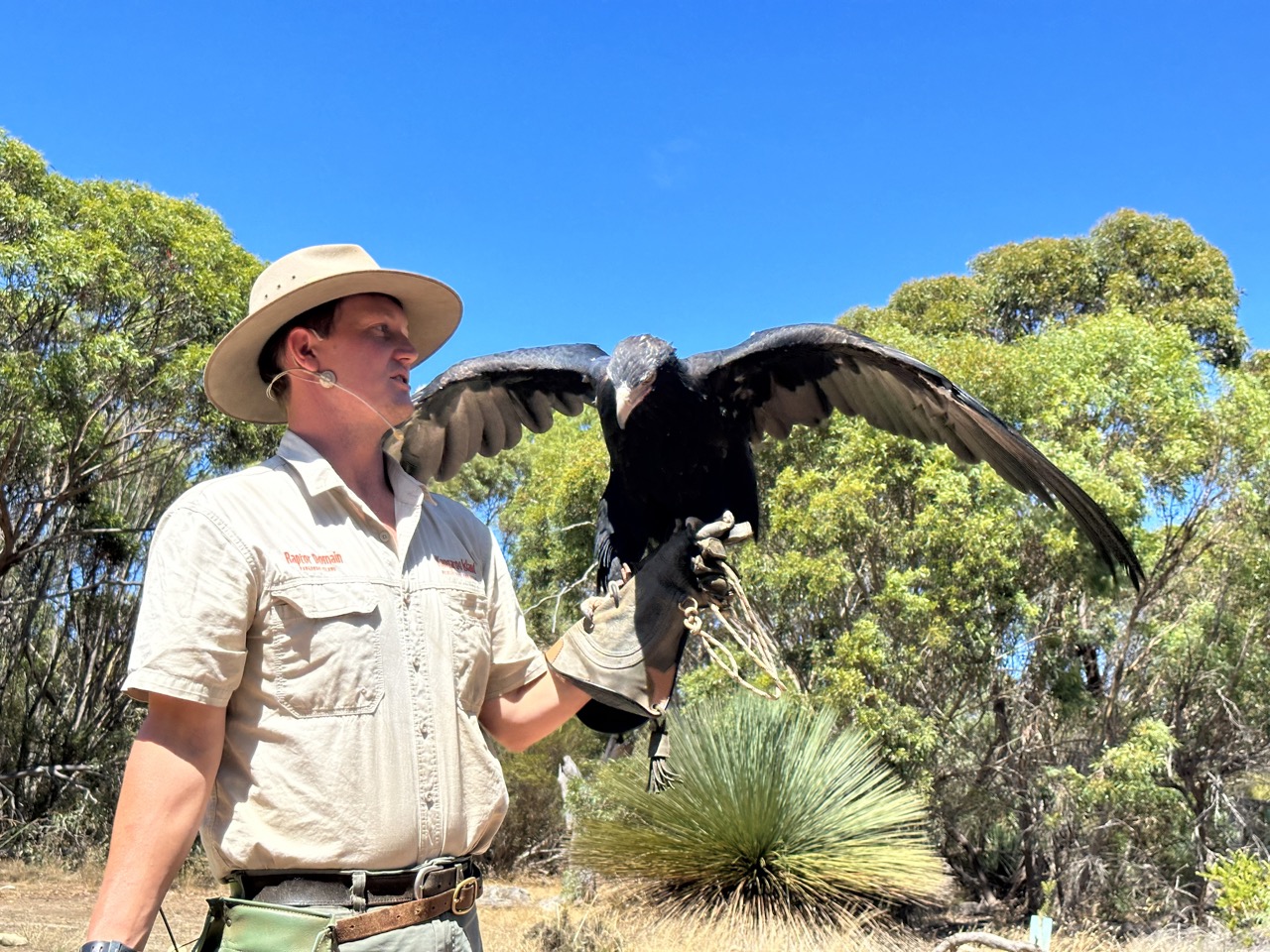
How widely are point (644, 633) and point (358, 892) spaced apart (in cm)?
73

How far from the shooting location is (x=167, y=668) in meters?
1.34

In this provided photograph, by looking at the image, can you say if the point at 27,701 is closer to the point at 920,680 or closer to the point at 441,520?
the point at 920,680

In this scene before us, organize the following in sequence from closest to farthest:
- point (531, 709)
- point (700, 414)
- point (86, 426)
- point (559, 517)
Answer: point (531, 709), point (700, 414), point (86, 426), point (559, 517)

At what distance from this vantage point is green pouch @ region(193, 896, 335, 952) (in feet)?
4.43

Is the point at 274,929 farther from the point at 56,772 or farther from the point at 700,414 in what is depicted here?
the point at 56,772

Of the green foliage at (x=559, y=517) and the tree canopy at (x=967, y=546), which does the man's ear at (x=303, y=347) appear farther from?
the green foliage at (x=559, y=517)

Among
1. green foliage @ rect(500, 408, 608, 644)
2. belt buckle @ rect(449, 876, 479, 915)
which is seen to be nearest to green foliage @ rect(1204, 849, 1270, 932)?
green foliage @ rect(500, 408, 608, 644)

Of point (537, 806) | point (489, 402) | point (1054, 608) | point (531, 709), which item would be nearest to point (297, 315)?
point (531, 709)

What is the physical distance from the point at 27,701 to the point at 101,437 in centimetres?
567

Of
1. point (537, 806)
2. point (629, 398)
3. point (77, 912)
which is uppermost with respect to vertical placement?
point (629, 398)

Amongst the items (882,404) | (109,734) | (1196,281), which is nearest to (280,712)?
(882,404)

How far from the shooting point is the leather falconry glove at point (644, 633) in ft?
6.12

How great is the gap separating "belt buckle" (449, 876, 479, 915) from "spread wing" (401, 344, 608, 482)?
1967 millimetres

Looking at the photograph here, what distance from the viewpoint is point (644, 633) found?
6.36 feet
